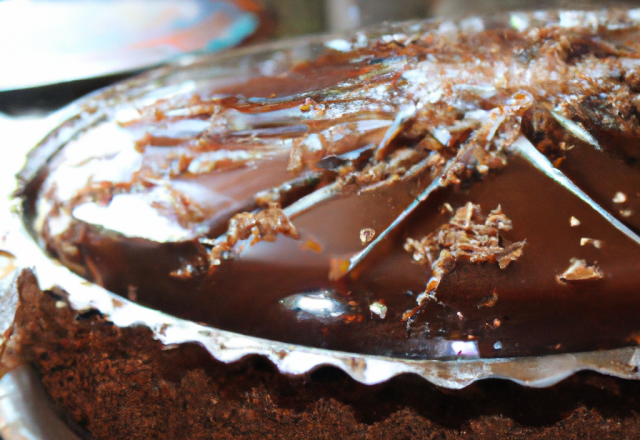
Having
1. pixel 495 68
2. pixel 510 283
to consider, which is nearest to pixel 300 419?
pixel 510 283

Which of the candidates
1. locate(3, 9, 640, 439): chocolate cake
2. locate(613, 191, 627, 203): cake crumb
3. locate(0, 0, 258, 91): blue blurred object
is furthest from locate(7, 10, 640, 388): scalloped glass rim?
locate(0, 0, 258, 91): blue blurred object

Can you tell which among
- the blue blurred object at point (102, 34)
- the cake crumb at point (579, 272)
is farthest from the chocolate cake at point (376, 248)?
the blue blurred object at point (102, 34)

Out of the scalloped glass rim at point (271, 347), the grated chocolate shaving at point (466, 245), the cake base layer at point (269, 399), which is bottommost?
the cake base layer at point (269, 399)

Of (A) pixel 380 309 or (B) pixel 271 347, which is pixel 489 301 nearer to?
(A) pixel 380 309

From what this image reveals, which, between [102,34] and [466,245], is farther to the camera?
[102,34]

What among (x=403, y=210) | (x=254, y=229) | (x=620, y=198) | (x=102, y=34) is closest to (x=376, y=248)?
(x=403, y=210)

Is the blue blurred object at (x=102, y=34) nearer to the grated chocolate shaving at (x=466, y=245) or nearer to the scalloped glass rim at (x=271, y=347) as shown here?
the scalloped glass rim at (x=271, y=347)

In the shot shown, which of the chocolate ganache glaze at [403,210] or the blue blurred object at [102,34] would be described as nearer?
the chocolate ganache glaze at [403,210]
